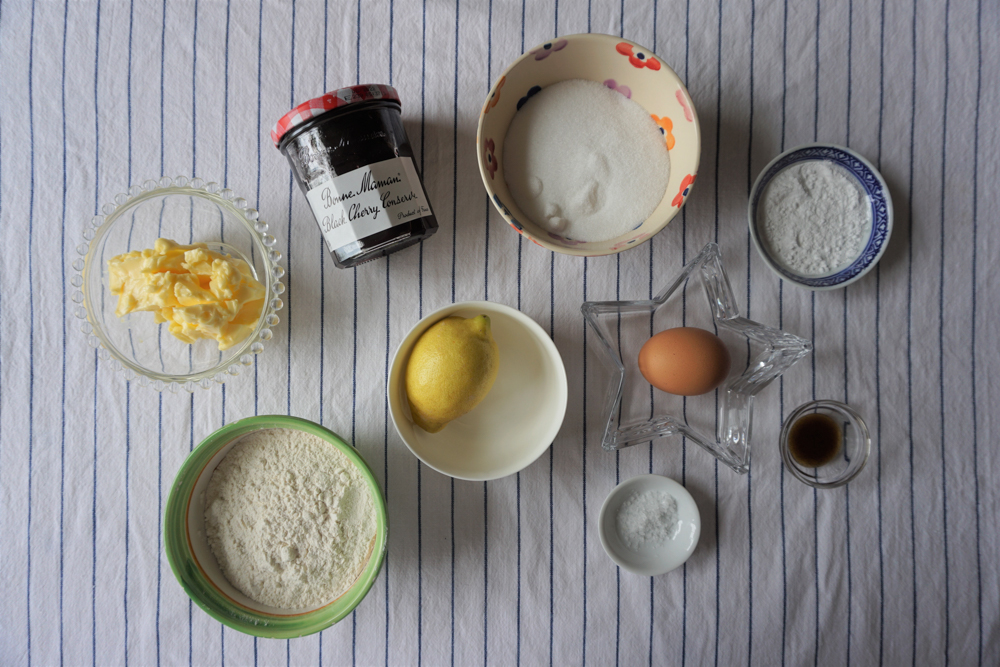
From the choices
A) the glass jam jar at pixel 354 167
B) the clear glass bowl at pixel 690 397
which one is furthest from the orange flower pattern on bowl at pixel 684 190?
the glass jam jar at pixel 354 167

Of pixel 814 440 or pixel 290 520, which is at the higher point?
pixel 814 440

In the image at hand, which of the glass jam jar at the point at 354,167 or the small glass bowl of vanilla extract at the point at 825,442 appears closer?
the glass jam jar at the point at 354,167

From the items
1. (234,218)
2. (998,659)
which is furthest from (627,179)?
(998,659)

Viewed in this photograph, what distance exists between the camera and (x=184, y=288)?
0.76m

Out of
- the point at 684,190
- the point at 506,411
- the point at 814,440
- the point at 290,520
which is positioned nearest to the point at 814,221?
the point at 684,190

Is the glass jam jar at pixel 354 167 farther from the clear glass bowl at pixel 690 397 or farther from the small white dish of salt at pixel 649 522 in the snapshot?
the small white dish of salt at pixel 649 522

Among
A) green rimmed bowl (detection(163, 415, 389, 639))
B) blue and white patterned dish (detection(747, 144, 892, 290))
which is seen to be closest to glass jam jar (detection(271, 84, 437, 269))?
green rimmed bowl (detection(163, 415, 389, 639))

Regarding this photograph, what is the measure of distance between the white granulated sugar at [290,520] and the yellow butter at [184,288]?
0.69ft

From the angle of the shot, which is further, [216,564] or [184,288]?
[216,564]

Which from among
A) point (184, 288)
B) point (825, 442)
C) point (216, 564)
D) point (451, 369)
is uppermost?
point (184, 288)

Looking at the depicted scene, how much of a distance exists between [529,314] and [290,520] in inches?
20.8

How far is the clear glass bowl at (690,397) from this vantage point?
2.96 ft

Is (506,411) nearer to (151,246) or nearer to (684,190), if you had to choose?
(684,190)

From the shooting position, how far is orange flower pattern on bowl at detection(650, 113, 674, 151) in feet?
2.82
